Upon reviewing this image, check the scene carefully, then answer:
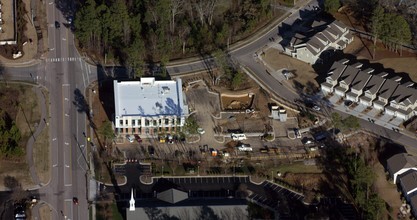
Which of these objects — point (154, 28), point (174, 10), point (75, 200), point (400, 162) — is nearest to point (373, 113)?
point (400, 162)

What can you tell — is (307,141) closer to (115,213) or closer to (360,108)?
(360,108)

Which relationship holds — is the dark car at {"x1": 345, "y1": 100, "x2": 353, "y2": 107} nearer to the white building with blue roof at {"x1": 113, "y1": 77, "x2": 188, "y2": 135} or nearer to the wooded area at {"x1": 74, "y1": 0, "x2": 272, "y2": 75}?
the wooded area at {"x1": 74, "y1": 0, "x2": 272, "y2": 75}

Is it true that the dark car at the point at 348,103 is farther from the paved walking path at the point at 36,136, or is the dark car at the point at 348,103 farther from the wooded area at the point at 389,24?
the paved walking path at the point at 36,136

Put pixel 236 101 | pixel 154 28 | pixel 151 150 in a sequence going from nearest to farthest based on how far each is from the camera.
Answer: pixel 151 150 < pixel 236 101 < pixel 154 28

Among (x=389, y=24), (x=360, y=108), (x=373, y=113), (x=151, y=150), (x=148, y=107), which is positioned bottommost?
(x=151, y=150)

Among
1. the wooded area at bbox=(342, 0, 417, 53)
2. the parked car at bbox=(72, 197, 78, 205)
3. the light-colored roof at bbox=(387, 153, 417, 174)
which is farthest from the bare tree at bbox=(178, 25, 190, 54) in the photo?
the light-colored roof at bbox=(387, 153, 417, 174)

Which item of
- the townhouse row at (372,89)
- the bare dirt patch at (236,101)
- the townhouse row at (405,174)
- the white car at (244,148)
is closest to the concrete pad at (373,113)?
the townhouse row at (372,89)
